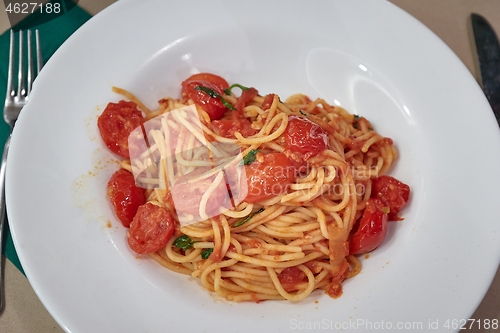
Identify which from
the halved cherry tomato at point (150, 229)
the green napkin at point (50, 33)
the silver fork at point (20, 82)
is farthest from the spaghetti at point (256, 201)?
the green napkin at point (50, 33)

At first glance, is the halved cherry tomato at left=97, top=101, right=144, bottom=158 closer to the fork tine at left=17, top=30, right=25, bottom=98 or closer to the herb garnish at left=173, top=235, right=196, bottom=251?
the herb garnish at left=173, top=235, right=196, bottom=251

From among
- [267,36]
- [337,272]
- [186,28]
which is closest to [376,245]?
[337,272]

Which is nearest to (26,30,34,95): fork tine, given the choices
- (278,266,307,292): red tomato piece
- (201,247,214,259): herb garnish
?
(201,247,214,259): herb garnish

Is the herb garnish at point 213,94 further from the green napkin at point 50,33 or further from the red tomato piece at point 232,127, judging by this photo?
the green napkin at point 50,33

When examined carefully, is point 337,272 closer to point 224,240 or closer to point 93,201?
point 224,240

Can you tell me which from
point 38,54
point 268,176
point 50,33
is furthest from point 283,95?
point 50,33

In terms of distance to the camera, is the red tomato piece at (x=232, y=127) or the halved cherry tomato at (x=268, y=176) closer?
the halved cherry tomato at (x=268, y=176)

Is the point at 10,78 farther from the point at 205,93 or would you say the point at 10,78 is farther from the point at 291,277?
the point at 291,277
